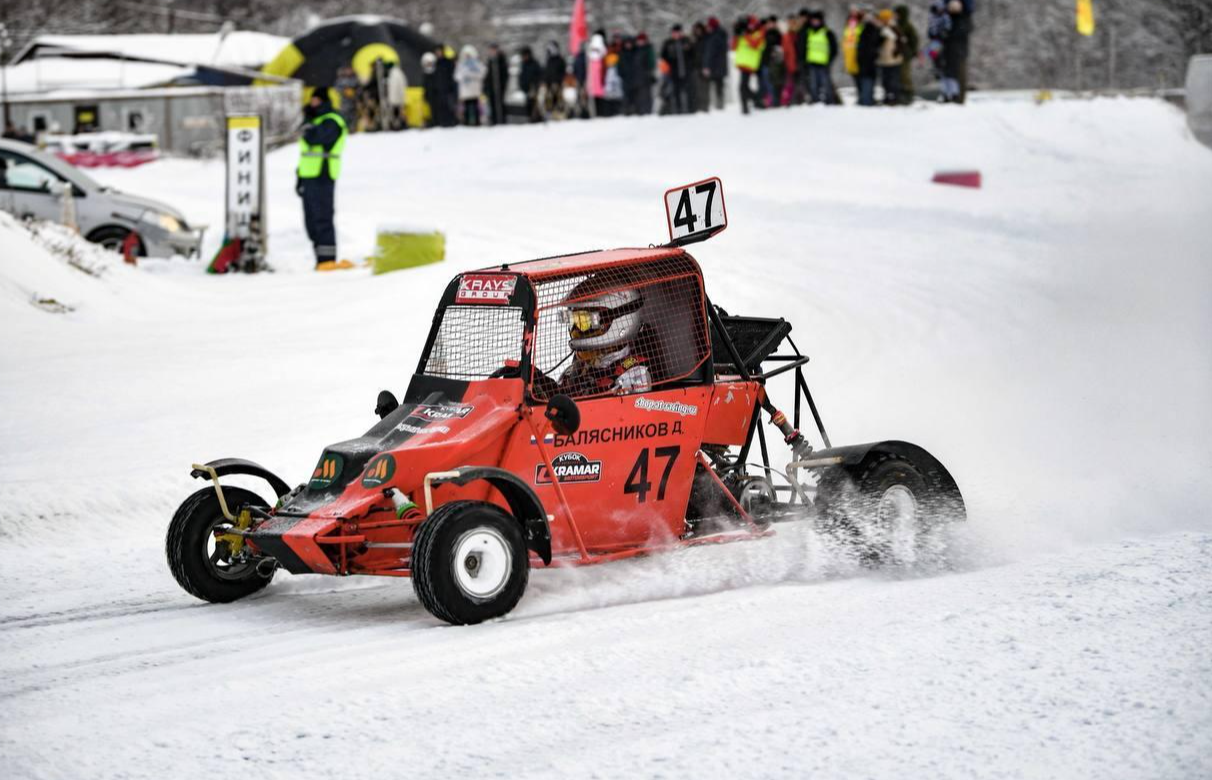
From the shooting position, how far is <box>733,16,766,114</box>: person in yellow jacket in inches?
1146

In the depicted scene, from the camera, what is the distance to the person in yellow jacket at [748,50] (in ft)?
95.5

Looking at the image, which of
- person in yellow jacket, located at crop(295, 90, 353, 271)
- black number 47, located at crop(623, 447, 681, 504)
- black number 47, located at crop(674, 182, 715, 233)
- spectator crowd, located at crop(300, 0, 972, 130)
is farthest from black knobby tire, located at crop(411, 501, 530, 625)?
spectator crowd, located at crop(300, 0, 972, 130)

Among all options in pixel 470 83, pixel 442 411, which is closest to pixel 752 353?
pixel 442 411

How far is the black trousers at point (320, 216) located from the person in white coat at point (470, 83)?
1715 cm

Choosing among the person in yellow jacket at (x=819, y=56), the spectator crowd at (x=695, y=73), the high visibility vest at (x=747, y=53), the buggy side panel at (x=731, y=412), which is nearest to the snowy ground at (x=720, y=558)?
the buggy side panel at (x=731, y=412)

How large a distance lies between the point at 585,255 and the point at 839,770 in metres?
4.09

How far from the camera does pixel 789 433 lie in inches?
340

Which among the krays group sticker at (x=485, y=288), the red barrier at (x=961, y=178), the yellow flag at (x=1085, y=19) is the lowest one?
the krays group sticker at (x=485, y=288)

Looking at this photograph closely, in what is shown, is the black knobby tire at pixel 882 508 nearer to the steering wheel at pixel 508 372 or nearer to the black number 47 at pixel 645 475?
the black number 47 at pixel 645 475

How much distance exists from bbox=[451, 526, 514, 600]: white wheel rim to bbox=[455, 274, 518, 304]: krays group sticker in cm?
152

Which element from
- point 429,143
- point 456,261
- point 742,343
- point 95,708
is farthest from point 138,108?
point 95,708

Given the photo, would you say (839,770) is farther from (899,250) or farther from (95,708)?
(899,250)

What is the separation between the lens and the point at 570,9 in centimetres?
7075

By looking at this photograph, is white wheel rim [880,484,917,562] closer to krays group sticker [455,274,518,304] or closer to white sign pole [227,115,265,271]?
krays group sticker [455,274,518,304]
